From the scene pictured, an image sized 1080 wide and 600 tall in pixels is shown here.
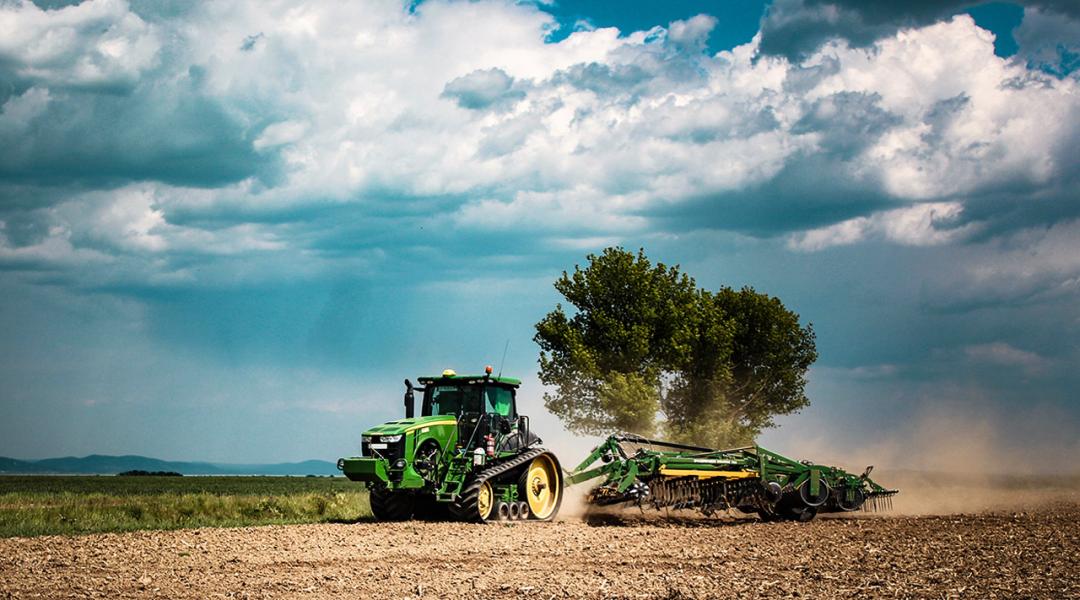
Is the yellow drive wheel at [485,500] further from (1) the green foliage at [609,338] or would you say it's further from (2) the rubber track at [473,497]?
(1) the green foliage at [609,338]

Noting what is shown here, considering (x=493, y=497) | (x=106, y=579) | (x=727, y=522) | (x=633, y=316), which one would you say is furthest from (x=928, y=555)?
(x=633, y=316)

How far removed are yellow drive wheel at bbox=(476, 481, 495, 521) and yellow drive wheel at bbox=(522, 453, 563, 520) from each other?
1.16 m

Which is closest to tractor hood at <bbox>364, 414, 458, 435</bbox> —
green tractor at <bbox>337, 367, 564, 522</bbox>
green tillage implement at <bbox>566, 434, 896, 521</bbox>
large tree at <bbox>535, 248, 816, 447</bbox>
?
green tractor at <bbox>337, 367, 564, 522</bbox>

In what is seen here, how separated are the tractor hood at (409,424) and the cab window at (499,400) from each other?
39.6 inches

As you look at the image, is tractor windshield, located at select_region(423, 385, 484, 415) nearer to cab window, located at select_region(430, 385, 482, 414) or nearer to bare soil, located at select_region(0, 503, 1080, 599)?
cab window, located at select_region(430, 385, 482, 414)

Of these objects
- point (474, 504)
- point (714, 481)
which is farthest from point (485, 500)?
A: point (714, 481)

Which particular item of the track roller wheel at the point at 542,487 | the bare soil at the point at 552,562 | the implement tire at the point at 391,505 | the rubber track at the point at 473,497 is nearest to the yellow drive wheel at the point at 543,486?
the track roller wheel at the point at 542,487

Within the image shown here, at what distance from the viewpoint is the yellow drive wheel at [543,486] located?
26.7m

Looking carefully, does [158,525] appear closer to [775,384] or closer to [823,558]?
[823,558]

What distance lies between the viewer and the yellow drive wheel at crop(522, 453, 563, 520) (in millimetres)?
26734

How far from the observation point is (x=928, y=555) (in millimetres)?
18453

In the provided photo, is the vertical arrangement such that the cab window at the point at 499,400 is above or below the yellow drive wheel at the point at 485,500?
above

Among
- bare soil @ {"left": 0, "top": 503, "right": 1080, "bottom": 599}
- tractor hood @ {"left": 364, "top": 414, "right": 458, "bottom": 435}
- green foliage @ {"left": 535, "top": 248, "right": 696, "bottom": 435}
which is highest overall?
green foliage @ {"left": 535, "top": 248, "right": 696, "bottom": 435}

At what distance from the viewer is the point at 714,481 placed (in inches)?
1038
